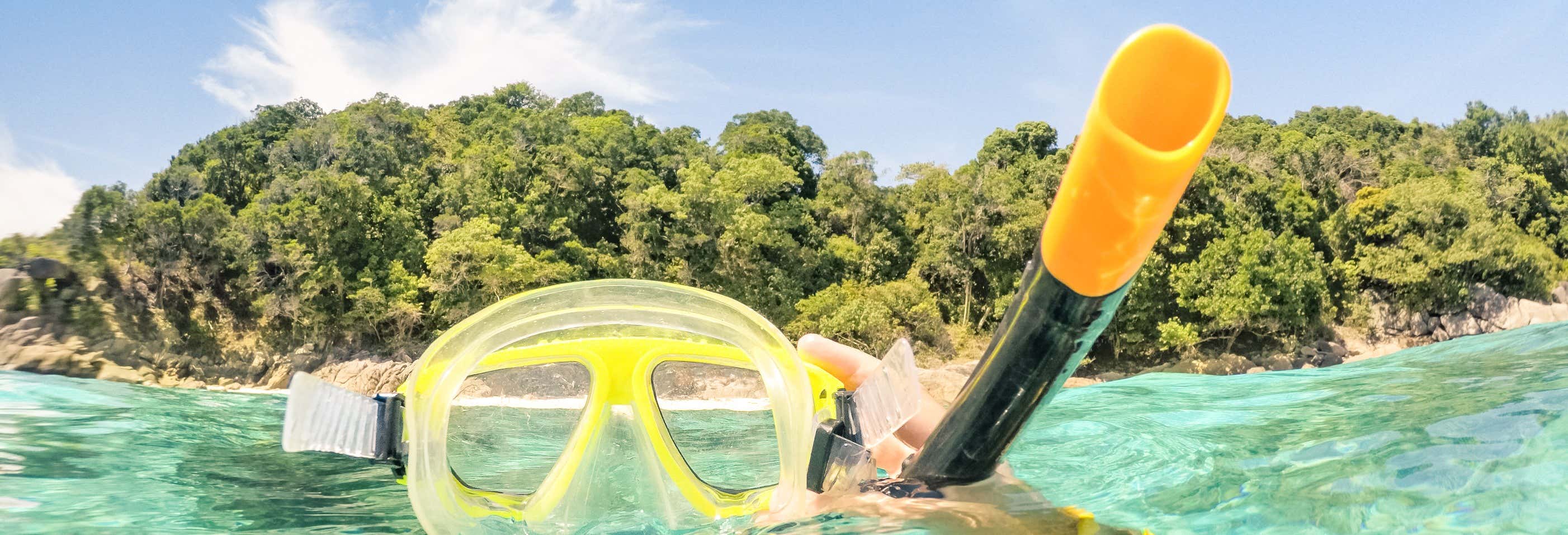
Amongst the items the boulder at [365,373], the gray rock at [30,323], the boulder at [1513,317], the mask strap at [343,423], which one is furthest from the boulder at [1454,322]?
the gray rock at [30,323]

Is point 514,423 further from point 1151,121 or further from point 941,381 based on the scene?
point 941,381

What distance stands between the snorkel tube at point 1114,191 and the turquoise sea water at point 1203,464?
0.68 metres

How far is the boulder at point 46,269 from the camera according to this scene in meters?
18.1

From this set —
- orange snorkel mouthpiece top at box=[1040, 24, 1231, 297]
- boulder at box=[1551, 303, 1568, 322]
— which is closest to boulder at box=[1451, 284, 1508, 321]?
boulder at box=[1551, 303, 1568, 322]

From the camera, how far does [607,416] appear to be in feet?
5.85

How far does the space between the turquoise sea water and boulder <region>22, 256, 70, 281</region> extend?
60.1ft

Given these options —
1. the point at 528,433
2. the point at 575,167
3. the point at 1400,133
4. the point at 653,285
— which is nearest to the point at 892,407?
the point at 653,285

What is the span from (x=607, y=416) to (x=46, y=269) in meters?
23.4

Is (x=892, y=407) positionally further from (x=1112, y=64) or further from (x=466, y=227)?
(x=466, y=227)

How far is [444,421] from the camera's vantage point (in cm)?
162

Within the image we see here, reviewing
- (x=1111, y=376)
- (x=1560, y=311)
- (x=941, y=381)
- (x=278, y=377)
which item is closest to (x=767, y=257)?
(x=1111, y=376)

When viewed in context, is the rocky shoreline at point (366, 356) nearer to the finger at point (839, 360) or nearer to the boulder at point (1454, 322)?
the boulder at point (1454, 322)

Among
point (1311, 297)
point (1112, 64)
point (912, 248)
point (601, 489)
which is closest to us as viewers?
point (1112, 64)

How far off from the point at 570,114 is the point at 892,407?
3297cm
